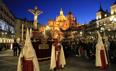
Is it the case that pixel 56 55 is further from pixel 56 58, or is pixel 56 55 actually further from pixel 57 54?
pixel 56 58

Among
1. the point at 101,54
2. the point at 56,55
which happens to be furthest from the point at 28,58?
the point at 101,54

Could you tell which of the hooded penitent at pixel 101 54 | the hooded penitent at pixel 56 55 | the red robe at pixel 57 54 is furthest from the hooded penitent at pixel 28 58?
the hooded penitent at pixel 101 54

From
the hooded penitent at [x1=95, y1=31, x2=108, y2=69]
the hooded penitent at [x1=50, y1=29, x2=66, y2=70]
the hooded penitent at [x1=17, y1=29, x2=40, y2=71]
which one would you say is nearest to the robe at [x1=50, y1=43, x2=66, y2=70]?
the hooded penitent at [x1=50, y1=29, x2=66, y2=70]

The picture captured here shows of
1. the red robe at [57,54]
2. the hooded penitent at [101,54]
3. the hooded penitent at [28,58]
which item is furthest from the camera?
the hooded penitent at [101,54]

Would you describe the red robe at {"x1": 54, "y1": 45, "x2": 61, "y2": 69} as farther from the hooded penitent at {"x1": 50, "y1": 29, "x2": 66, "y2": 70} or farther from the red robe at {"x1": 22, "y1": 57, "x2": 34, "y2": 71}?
the red robe at {"x1": 22, "y1": 57, "x2": 34, "y2": 71}

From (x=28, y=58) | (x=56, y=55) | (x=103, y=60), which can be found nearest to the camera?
(x=28, y=58)

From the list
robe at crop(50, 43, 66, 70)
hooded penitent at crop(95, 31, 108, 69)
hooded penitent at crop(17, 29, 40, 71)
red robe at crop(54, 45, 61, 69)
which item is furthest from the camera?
hooded penitent at crop(95, 31, 108, 69)

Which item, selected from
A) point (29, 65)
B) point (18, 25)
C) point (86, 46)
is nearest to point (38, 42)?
point (86, 46)

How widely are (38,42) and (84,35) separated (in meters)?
17.8

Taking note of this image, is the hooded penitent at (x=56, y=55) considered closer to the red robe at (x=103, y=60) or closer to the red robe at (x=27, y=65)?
the red robe at (x=103, y=60)

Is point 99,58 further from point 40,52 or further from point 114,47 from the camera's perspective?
point 40,52

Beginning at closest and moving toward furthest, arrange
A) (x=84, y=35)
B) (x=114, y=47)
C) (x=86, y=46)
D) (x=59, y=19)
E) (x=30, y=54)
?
(x=30, y=54) < (x=114, y=47) < (x=86, y=46) < (x=84, y=35) < (x=59, y=19)

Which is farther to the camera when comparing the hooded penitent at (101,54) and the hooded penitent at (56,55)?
the hooded penitent at (101,54)

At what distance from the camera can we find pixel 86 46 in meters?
22.7
